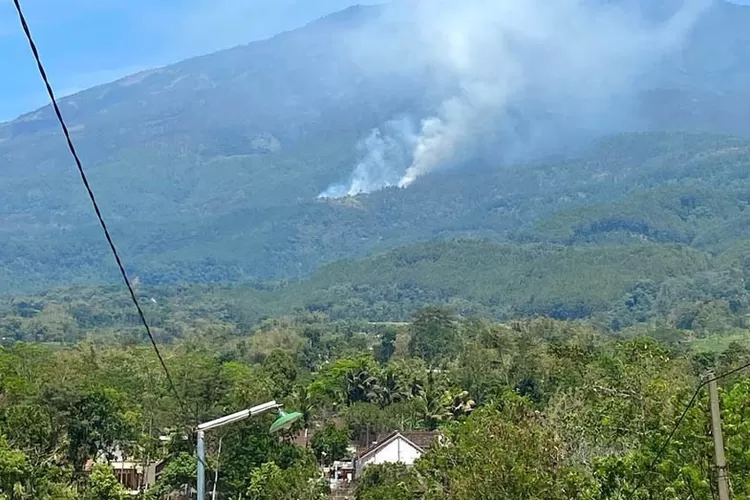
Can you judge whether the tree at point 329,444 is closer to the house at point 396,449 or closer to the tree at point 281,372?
the house at point 396,449

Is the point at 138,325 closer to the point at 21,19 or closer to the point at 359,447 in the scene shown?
the point at 359,447

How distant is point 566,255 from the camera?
156875mm

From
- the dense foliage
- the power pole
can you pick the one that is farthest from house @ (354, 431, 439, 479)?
the power pole

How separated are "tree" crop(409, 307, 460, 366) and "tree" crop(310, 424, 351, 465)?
31202 millimetres

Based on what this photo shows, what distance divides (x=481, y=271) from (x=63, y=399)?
12889cm

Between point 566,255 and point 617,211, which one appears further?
point 617,211

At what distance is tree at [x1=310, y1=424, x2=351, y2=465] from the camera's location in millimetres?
42594

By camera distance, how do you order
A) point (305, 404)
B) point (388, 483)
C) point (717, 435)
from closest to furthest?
point (717, 435)
point (388, 483)
point (305, 404)

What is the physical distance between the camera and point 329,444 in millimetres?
42594

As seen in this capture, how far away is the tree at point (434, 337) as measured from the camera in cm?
7782

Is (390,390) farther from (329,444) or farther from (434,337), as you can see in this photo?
(434,337)

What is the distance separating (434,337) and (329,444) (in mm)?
38778

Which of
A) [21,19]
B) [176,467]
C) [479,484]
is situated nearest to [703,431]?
[479,484]

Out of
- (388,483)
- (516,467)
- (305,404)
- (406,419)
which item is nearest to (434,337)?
(406,419)
